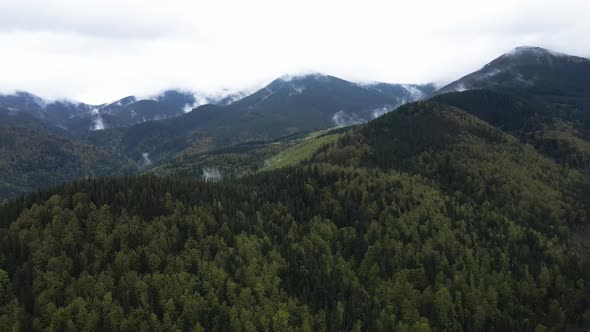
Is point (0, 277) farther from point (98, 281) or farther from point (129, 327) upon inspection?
point (129, 327)

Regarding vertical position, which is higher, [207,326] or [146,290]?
[146,290]

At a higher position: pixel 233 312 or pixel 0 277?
pixel 0 277

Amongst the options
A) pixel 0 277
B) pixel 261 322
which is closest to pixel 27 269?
pixel 0 277

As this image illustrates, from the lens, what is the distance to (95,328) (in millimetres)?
181250

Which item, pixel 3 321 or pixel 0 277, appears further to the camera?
pixel 0 277

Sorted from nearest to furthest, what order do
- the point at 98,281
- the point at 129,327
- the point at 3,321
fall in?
the point at 3,321 < the point at 129,327 < the point at 98,281

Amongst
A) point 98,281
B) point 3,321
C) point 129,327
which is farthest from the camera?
point 98,281

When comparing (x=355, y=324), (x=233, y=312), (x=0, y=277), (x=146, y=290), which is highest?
(x=0, y=277)

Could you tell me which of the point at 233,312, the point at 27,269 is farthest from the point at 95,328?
the point at 233,312

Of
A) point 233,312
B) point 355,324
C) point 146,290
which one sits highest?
point 146,290

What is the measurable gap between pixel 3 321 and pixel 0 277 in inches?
918

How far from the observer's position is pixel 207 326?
19488cm

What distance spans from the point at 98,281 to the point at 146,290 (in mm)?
18692

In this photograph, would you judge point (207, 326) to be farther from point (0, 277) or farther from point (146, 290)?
point (0, 277)
